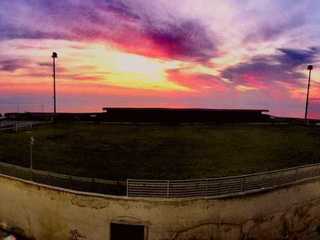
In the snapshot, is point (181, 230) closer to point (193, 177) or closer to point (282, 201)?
point (193, 177)

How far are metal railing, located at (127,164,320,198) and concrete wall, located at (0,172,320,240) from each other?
37cm

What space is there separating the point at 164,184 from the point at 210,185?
2324mm

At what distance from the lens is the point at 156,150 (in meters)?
23.5

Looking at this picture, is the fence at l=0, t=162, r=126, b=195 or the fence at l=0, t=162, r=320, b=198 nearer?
the fence at l=0, t=162, r=320, b=198

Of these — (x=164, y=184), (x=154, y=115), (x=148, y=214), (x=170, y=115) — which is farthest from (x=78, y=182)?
(x=170, y=115)

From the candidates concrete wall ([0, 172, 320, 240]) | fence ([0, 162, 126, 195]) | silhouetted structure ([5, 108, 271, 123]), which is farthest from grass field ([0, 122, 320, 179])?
silhouetted structure ([5, 108, 271, 123])

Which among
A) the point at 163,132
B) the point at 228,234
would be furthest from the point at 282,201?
the point at 163,132

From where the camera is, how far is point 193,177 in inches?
673

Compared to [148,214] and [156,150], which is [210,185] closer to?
[148,214]

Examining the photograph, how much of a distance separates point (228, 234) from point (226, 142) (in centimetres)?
1372

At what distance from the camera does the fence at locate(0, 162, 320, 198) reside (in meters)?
14.0

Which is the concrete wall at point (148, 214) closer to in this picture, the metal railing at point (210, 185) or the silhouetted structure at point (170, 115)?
the metal railing at point (210, 185)

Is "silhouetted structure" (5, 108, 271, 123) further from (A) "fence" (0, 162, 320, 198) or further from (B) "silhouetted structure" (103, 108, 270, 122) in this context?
(A) "fence" (0, 162, 320, 198)

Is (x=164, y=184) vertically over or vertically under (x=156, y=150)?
under
